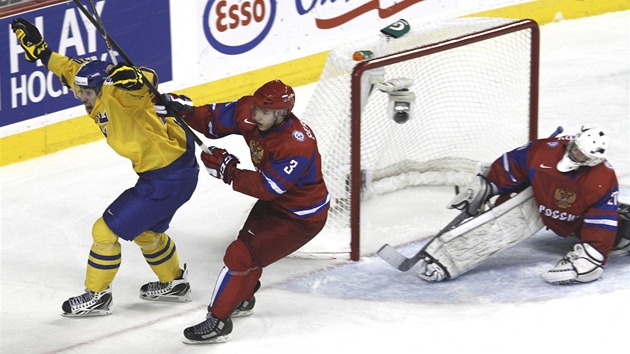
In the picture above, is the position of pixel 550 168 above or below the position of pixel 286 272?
above

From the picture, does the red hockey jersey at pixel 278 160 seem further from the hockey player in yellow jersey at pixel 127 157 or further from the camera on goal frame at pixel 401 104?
the camera on goal frame at pixel 401 104

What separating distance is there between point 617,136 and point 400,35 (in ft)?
5.97

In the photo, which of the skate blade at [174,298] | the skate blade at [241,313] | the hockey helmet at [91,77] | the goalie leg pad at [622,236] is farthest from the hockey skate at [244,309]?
the goalie leg pad at [622,236]

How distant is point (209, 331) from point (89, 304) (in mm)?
549

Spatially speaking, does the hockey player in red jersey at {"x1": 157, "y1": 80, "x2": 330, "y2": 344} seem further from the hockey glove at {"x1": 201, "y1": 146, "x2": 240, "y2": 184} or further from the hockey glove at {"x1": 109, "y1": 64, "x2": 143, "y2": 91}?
the hockey glove at {"x1": 109, "y1": 64, "x2": 143, "y2": 91}

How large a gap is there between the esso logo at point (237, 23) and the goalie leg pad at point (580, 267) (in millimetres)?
2741

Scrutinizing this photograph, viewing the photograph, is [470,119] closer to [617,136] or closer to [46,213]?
[617,136]

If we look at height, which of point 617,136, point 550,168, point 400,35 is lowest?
point 617,136

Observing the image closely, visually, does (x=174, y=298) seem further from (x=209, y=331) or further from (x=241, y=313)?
(x=209, y=331)

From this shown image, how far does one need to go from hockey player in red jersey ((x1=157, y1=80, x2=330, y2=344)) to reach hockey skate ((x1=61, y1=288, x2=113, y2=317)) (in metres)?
0.42

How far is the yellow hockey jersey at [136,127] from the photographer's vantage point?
4820 mm

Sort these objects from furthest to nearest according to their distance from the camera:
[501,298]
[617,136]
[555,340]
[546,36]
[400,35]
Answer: [546,36], [617,136], [400,35], [501,298], [555,340]

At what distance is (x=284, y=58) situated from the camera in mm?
7637

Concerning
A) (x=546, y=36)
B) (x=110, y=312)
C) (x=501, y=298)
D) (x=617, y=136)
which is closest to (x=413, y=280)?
(x=501, y=298)
